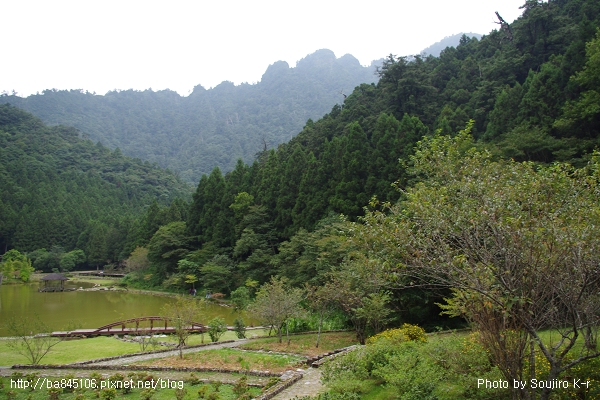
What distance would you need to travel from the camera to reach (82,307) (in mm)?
29719

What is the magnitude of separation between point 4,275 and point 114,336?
113ft

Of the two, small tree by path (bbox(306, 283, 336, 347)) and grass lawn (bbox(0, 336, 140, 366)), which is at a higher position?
small tree by path (bbox(306, 283, 336, 347))

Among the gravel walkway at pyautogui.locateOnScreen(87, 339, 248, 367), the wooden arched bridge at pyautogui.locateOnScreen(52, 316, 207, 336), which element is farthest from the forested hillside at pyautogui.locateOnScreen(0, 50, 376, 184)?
the gravel walkway at pyautogui.locateOnScreen(87, 339, 248, 367)

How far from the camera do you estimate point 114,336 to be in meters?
19.8

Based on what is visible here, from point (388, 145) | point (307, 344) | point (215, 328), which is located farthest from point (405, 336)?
point (388, 145)

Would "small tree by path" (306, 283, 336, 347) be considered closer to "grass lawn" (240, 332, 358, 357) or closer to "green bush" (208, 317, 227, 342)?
"grass lawn" (240, 332, 358, 357)

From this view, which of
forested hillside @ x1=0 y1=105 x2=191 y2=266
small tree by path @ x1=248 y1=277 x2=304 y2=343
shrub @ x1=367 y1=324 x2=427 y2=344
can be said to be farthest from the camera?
forested hillside @ x1=0 y1=105 x2=191 y2=266

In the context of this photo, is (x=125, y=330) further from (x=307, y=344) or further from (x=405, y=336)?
(x=405, y=336)

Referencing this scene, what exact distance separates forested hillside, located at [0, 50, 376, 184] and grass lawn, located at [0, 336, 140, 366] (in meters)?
97.7

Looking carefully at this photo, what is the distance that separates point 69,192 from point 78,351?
68.0 m

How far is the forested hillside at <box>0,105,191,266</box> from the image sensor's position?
57531mm

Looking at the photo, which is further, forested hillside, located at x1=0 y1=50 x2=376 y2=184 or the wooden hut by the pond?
forested hillside, located at x1=0 y1=50 x2=376 y2=184

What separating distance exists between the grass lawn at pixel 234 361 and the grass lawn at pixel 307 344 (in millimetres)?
770

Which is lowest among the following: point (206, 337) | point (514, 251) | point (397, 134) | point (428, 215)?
point (206, 337)
